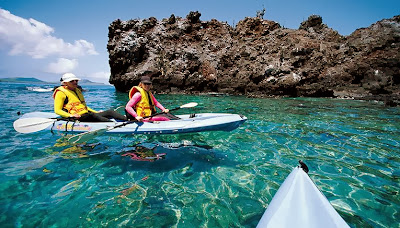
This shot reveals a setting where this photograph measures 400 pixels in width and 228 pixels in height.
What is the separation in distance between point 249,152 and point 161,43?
26.5 m

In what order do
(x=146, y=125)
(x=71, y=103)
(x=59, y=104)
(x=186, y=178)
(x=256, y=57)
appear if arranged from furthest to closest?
(x=256, y=57) → (x=71, y=103) → (x=59, y=104) → (x=146, y=125) → (x=186, y=178)

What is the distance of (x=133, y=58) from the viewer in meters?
27.7

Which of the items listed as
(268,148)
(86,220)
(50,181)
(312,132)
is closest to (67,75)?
(50,181)

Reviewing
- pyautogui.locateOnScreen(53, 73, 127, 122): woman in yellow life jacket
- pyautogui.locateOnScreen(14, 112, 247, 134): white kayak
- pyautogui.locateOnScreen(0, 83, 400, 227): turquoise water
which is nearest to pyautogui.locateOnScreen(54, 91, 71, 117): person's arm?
pyautogui.locateOnScreen(53, 73, 127, 122): woman in yellow life jacket

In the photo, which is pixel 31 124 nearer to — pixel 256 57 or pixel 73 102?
pixel 73 102

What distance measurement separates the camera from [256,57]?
80.6 feet

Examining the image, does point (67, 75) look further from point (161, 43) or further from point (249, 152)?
point (161, 43)

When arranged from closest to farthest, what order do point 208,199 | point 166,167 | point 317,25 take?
point 208,199 → point 166,167 → point 317,25

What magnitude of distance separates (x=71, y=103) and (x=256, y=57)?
912 inches

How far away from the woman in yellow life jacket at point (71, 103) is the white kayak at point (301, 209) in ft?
16.3

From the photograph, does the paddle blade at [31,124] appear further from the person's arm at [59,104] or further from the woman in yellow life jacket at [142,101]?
the woman in yellow life jacket at [142,101]

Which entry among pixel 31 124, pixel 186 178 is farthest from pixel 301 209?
pixel 31 124

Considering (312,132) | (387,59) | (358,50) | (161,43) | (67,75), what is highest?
(161,43)

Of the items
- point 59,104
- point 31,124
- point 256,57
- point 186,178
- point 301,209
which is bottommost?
point 186,178
